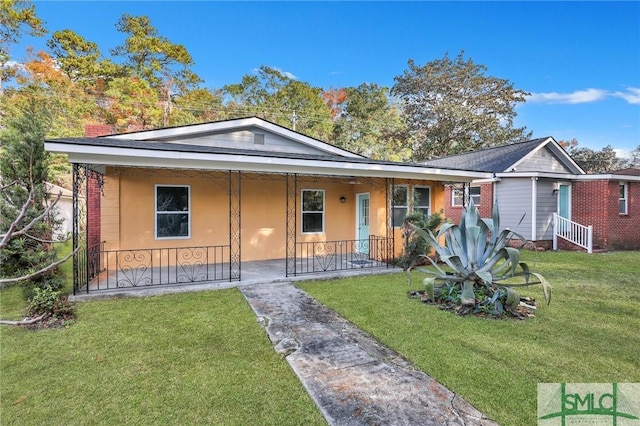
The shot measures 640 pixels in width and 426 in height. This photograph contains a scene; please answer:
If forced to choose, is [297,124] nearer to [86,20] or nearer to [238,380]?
[86,20]

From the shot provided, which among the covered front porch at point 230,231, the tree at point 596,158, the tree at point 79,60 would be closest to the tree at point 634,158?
the tree at point 596,158

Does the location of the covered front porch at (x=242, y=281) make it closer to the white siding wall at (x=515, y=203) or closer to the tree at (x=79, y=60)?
the white siding wall at (x=515, y=203)

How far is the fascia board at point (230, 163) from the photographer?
232 inches

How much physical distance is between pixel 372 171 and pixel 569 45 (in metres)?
12.5

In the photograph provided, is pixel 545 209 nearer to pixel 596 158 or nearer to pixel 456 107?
pixel 456 107

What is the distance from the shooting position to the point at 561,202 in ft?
45.5

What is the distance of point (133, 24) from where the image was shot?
2509 cm

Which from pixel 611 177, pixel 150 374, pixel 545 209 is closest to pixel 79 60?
pixel 150 374

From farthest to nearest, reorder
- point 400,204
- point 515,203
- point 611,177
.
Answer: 1. point 515,203
2. point 611,177
3. point 400,204

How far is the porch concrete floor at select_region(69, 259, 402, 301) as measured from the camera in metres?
6.15

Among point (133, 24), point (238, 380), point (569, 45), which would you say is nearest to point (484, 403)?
point (238, 380)

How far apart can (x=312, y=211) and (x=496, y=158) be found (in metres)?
10.4

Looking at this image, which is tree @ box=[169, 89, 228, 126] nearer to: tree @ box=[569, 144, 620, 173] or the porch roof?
the porch roof

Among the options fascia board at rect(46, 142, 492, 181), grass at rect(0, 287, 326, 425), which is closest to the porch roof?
fascia board at rect(46, 142, 492, 181)
